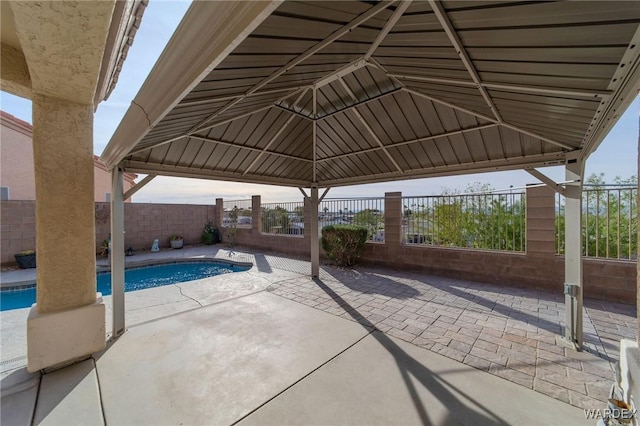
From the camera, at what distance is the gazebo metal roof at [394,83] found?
1.41m

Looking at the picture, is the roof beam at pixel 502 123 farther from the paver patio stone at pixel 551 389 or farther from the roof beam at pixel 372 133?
the paver patio stone at pixel 551 389

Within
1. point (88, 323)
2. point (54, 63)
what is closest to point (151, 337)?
point (88, 323)

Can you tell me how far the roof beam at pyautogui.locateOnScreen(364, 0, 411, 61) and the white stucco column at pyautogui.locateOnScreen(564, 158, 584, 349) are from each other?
313cm

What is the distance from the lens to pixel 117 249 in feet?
11.8

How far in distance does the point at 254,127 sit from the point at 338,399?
152 inches

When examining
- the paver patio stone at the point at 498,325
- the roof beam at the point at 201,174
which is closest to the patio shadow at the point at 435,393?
the paver patio stone at the point at 498,325

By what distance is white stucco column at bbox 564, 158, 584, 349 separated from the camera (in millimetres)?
3154

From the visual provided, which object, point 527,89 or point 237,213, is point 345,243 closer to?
point 527,89

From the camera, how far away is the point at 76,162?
2.87 meters

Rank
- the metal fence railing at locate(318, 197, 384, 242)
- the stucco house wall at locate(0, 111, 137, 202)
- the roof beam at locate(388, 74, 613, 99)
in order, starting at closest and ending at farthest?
the roof beam at locate(388, 74, 613, 99) < the metal fence railing at locate(318, 197, 384, 242) < the stucco house wall at locate(0, 111, 137, 202)

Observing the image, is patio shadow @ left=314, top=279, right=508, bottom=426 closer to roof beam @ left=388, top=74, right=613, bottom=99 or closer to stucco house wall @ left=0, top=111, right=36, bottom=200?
roof beam @ left=388, top=74, right=613, bottom=99

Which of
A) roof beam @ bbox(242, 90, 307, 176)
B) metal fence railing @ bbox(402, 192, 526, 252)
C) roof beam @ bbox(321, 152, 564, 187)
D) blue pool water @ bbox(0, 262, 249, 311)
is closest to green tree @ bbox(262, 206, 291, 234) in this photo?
blue pool water @ bbox(0, 262, 249, 311)

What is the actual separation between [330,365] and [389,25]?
3.26 metres

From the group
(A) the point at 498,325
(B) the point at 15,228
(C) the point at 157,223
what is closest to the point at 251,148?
(A) the point at 498,325
